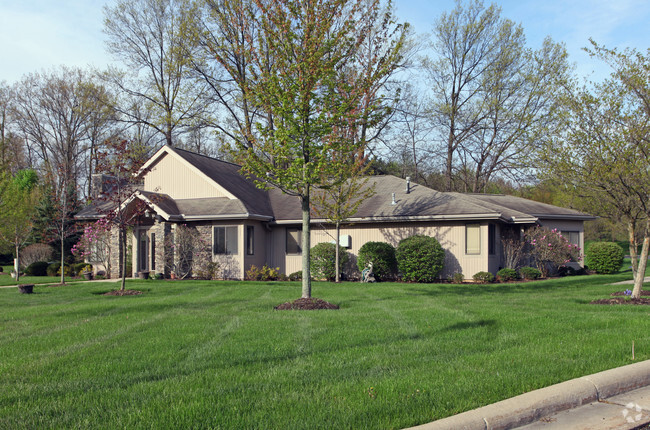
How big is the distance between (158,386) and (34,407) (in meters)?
1.06

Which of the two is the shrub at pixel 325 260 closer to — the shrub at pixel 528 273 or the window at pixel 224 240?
the window at pixel 224 240

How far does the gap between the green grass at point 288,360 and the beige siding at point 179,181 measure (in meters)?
12.3

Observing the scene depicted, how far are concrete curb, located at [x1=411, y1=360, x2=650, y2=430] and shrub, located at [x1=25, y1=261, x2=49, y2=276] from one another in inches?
1004

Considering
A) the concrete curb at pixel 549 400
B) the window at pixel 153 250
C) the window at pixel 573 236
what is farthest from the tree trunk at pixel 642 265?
the window at pixel 153 250

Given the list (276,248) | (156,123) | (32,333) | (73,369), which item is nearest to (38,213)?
(156,123)

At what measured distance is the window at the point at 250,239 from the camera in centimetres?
2228

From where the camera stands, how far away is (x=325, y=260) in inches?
848

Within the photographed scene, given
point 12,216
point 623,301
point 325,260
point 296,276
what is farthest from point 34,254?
point 623,301

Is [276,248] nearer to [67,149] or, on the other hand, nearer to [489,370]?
[489,370]

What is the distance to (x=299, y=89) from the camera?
10656mm

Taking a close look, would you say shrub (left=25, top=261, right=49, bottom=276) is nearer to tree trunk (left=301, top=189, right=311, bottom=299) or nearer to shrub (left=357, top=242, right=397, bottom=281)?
shrub (left=357, top=242, right=397, bottom=281)

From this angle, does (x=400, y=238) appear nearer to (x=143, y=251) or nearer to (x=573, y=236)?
(x=573, y=236)

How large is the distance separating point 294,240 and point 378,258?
4.46m

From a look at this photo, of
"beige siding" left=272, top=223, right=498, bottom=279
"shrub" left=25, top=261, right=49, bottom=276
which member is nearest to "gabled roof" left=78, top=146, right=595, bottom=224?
"beige siding" left=272, top=223, right=498, bottom=279
